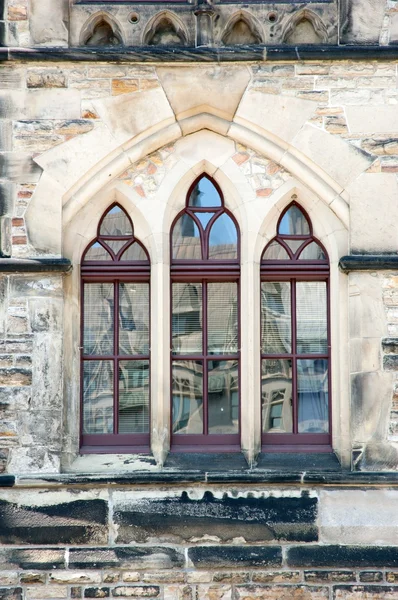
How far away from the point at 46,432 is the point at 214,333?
1542 millimetres

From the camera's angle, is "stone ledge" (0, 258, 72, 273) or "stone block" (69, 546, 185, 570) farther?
"stone ledge" (0, 258, 72, 273)

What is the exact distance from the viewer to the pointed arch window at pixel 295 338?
7.31m

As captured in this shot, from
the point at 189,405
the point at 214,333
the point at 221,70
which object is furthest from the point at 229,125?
the point at 189,405

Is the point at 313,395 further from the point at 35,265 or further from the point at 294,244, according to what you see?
the point at 35,265

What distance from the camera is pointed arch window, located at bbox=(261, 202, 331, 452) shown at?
24.0ft

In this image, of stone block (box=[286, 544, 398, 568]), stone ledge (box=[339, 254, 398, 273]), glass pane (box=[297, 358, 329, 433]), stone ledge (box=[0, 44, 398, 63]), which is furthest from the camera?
glass pane (box=[297, 358, 329, 433])

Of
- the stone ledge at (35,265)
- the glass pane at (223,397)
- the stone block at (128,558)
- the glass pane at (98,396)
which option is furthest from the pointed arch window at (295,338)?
the stone ledge at (35,265)

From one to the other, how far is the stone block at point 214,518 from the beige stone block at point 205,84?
3.06 metres

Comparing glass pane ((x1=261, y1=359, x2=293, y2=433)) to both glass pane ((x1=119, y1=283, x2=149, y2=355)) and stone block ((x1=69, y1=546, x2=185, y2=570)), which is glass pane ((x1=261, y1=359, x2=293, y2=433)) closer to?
glass pane ((x1=119, y1=283, x2=149, y2=355))

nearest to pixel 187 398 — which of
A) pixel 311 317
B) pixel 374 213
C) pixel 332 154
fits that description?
pixel 311 317

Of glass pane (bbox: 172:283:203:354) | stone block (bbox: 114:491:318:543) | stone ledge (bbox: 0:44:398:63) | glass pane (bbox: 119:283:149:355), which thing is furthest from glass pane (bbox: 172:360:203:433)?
stone ledge (bbox: 0:44:398:63)

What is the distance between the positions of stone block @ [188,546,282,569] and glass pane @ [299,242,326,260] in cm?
229

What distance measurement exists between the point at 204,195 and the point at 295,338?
1379 mm

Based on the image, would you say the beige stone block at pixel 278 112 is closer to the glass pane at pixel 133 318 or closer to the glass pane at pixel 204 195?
the glass pane at pixel 204 195
